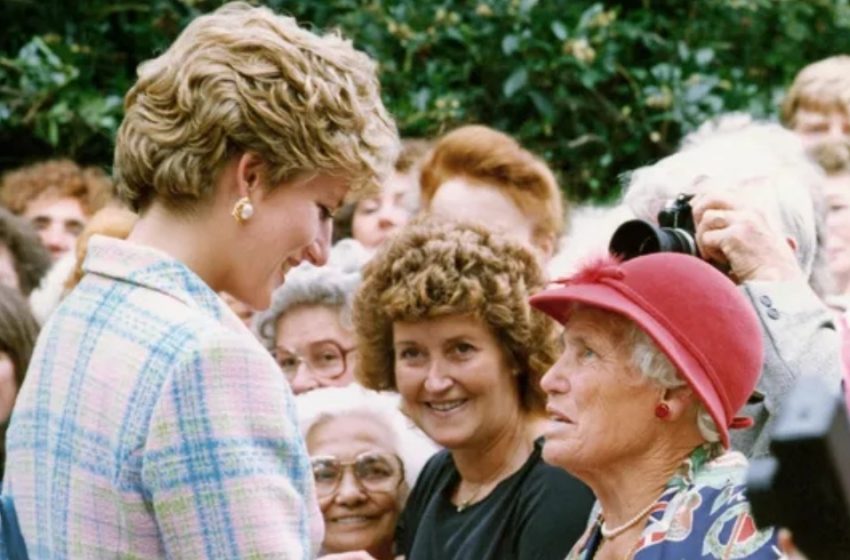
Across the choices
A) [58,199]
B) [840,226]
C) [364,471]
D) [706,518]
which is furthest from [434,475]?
[58,199]

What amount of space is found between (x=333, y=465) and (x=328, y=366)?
2.65 ft

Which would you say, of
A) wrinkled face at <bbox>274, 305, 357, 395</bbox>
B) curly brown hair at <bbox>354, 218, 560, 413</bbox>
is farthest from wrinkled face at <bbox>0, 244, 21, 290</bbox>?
curly brown hair at <bbox>354, 218, 560, 413</bbox>

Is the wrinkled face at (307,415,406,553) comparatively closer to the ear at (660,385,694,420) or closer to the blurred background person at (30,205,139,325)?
the blurred background person at (30,205,139,325)

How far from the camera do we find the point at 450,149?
4930 mm

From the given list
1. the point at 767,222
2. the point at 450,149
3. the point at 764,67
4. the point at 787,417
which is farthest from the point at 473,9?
the point at 787,417

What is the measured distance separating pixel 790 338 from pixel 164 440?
1251mm

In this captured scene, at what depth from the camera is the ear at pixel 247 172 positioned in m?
2.39

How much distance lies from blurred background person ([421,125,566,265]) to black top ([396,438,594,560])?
104 centimetres

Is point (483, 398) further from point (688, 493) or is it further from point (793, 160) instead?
point (688, 493)

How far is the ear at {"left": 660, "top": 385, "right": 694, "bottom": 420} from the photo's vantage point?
9.21ft

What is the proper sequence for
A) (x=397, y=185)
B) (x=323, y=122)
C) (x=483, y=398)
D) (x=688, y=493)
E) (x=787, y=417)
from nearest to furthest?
1. (x=787, y=417)
2. (x=323, y=122)
3. (x=688, y=493)
4. (x=483, y=398)
5. (x=397, y=185)

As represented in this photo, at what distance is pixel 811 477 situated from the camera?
3.20ft

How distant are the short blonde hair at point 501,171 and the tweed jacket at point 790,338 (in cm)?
193

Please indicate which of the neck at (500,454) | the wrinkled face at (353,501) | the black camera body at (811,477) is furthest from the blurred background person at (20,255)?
the black camera body at (811,477)
